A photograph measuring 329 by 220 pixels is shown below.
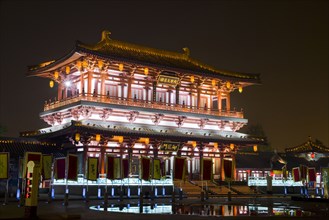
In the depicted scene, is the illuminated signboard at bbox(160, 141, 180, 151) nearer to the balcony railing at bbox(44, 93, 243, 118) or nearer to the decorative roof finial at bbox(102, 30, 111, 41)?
the balcony railing at bbox(44, 93, 243, 118)

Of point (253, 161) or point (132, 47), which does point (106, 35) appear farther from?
point (253, 161)

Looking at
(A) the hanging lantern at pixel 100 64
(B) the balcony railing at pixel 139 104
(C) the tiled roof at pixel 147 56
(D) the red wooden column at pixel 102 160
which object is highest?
(C) the tiled roof at pixel 147 56

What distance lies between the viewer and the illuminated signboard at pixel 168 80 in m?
45.3

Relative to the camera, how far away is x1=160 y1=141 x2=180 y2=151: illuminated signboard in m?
42.9

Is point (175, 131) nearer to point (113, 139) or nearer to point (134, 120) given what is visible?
point (134, 120)

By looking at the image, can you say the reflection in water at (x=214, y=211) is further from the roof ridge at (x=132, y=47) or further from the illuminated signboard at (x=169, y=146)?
the roof ridge at (x=132, y=47)

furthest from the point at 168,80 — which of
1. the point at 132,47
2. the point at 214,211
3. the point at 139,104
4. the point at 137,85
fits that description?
the point at 214,211

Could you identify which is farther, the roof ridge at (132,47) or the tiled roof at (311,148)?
the tiled roof at (311,148)

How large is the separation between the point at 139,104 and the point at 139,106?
26 cm

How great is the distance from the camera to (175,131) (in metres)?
44.7

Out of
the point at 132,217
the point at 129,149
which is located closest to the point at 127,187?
the point at 129,149

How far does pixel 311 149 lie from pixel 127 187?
114 feet

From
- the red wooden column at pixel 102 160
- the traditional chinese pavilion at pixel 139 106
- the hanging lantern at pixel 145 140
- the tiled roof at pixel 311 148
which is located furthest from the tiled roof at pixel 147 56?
the tiled roof at pixel 311 148

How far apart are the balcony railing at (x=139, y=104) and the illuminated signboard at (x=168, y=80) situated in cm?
251
